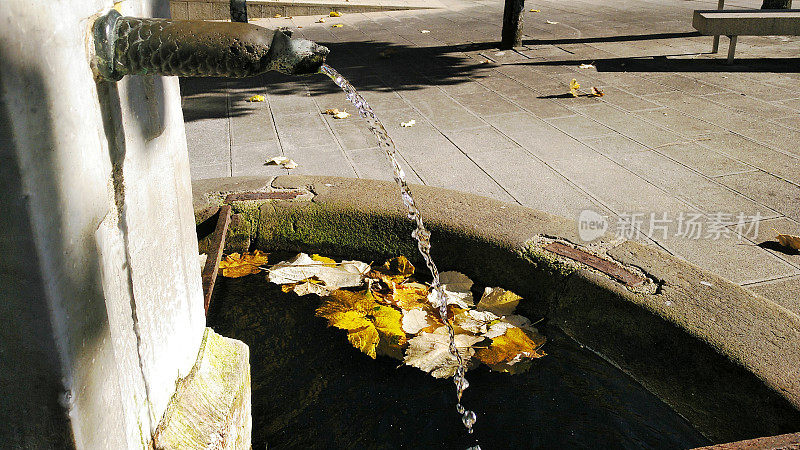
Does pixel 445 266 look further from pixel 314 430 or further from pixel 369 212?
pixel 314 430

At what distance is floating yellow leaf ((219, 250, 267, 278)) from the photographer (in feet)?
9.64

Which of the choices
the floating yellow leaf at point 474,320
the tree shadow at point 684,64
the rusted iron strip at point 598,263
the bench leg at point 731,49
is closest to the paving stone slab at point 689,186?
the rusted iron strip at point 598,263

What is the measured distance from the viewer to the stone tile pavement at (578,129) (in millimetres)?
3334

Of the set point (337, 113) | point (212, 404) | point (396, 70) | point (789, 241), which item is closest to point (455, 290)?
point (212, 404)

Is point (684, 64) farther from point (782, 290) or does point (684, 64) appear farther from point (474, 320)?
point (474, 320)

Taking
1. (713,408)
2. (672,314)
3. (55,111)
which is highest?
(55,111)

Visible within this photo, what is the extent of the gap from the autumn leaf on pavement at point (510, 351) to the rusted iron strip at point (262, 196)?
3.53ft

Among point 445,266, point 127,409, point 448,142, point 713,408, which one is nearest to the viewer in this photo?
point 127,409

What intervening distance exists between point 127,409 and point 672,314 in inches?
61.0

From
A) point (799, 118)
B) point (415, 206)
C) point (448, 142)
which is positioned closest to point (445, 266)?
point (415, 206)

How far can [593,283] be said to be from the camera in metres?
2.32

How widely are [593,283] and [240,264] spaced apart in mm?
1474

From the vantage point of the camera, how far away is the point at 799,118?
15.7 feet

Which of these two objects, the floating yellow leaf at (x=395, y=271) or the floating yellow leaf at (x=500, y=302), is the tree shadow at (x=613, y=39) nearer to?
the floating yellow leaf at (x=395, y=271)
